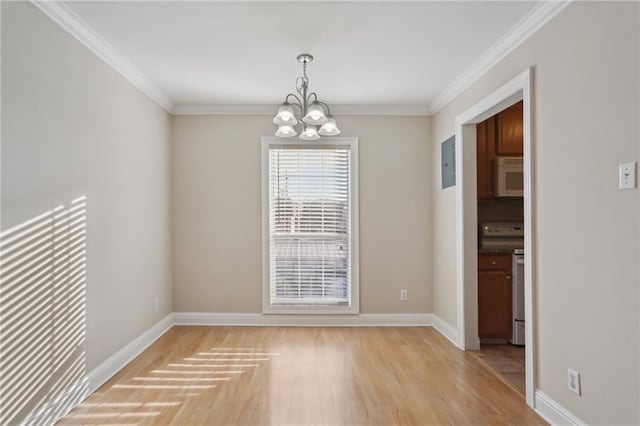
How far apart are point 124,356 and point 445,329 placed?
10.6 feet

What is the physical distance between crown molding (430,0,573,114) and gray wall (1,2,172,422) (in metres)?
3.09

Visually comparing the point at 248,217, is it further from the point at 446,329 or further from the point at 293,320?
the point at 446,329

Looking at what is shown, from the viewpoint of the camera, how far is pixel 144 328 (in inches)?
160

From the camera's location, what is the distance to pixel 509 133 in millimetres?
4469

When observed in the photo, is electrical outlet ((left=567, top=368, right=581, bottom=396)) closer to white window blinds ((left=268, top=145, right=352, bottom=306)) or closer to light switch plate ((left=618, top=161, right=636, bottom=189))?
light switch plate ((left=618, top=161, right=636, bottom=189))

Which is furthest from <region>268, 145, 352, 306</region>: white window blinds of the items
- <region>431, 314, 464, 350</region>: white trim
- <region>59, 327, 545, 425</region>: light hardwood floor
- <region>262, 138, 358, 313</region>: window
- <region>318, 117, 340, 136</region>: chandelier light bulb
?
<region>318, 117, 340, 136</region>: chandelier light bulb

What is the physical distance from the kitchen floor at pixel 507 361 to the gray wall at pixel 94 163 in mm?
3247

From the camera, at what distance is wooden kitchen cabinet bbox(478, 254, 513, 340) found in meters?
4.19

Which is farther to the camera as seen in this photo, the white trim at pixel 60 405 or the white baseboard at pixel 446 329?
the white baseboard at pixel 446 329

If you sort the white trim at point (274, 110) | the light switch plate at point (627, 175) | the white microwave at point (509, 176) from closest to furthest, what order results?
the light switch plate at point (627, 175) → the white microwave at point (509, 176) → the white trim at point (274, 110)

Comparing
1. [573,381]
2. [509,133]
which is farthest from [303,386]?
[509,133]

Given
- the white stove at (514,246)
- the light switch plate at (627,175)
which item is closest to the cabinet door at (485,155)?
the white stove at (514,246)

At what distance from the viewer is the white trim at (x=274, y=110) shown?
193 inches

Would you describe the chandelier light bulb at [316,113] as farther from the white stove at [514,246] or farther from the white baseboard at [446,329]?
the white baseboard at [446,329]
